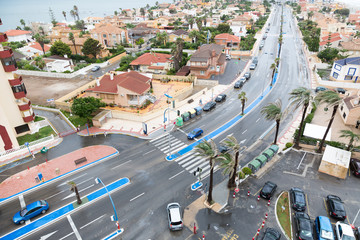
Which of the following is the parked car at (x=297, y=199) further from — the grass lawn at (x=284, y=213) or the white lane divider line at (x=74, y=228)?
the white lane divider line at (x=74, y=228)

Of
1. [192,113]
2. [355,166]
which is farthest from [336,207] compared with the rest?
[192,113]

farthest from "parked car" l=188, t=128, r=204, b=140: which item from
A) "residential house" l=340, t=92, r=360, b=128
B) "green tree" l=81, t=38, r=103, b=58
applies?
"green tree" l=81, t=38, r=103, b=58

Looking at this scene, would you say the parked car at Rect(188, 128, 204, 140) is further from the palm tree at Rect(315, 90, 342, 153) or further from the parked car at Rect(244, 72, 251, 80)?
the parked car at Rect(244, 72, 251, 80)

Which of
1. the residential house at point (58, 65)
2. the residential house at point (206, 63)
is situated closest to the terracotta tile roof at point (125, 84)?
the residential house at point (206, 63)

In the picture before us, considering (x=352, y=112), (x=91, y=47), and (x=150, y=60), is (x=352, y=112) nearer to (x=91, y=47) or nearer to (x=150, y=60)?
(x=150, y=60)

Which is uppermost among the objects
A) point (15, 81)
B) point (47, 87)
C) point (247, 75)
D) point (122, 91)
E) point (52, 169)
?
point (15, 81)

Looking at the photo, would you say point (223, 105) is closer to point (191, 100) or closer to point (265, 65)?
point (191, 100)
